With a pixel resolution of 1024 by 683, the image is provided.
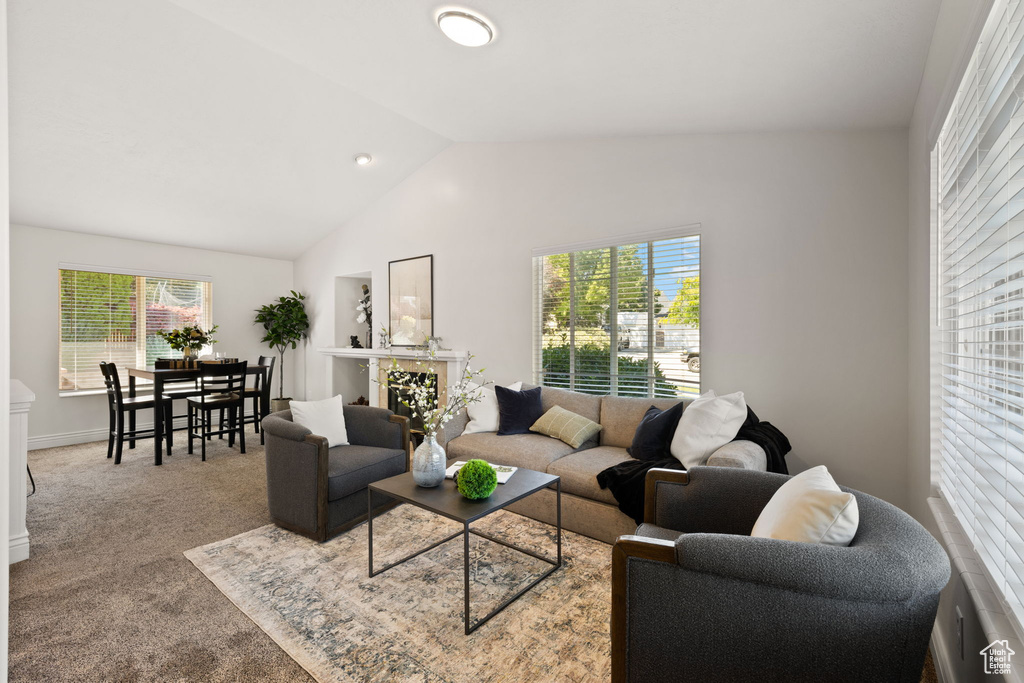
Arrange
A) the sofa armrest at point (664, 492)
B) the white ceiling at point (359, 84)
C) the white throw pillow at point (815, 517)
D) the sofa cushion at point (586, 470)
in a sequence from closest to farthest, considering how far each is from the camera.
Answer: the white throw pillow at point (815, 517)
the sofa armrest at point (664, 492)
the white ceiling at point (359, 84)
the sofa cushion at point (586, 470)

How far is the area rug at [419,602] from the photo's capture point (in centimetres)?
177

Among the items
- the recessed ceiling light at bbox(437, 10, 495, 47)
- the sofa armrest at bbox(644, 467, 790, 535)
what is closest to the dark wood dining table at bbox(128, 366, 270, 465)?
the recessed ceiling light at bbox(437, 10, 495, 47)

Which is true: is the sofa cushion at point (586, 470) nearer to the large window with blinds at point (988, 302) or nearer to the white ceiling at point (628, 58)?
the large window with blinds at point (988, 302)

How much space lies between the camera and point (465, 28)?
8.20ft

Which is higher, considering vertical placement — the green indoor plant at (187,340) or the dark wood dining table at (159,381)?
the green indoor plant at (187,340)

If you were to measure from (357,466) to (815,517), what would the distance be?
95.2 inches

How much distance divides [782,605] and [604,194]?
3391 millimetres

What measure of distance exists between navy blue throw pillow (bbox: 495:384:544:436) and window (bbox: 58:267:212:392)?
15.2 ft

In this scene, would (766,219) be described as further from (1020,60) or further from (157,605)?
(157,605)

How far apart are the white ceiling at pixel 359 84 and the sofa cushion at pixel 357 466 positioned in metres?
2.51

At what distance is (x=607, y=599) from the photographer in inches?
85.9

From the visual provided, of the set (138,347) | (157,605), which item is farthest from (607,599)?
(138,347)

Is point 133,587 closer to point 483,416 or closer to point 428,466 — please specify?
point 428,466

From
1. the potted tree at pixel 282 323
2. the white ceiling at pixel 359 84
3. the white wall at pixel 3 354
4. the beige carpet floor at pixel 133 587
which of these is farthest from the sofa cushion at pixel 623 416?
the potted tree at pixel 282 323
